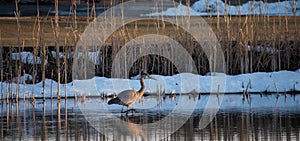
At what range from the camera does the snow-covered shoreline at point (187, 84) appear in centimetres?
1642

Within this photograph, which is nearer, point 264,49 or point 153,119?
point 153,119

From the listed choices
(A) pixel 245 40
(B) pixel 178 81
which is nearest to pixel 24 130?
(B) pixel 178 81

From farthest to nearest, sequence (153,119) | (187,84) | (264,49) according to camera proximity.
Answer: (264,49) → (187,84) → (153,119)

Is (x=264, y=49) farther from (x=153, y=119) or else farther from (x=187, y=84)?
(x=153, y=119)

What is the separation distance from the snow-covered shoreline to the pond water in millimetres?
530

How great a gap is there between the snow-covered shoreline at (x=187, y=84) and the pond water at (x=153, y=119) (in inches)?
20.9

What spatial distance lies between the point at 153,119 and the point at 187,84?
15.5 ft

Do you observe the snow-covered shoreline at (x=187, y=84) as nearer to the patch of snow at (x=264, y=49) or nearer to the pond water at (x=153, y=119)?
the pond water at (x=153, y=119)

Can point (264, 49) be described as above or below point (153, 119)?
above

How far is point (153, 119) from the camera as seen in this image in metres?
12.3

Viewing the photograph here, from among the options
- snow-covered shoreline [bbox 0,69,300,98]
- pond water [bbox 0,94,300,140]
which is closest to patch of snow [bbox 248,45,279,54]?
snow-covered shoreline [bbox 0,69,300,98]

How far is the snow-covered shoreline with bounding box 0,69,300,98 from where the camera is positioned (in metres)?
16.4

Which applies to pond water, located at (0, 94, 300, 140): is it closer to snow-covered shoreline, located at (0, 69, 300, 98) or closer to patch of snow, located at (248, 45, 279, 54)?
snow-covered shoreline, located at (0, 69, 300, 98)

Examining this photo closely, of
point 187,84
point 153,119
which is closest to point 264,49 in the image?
point 187,84
